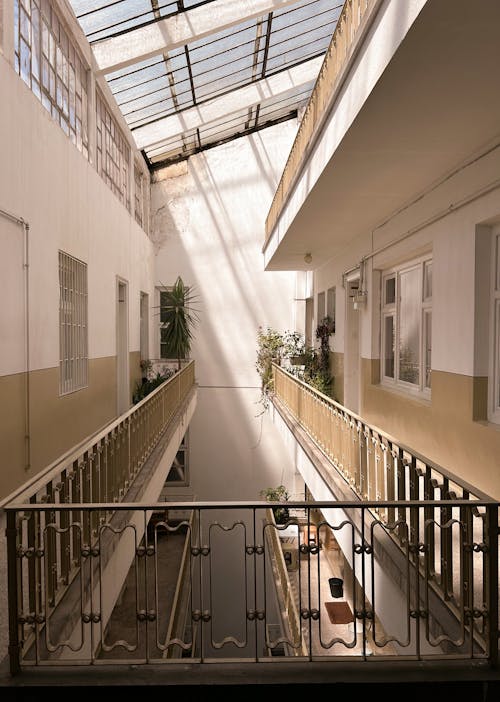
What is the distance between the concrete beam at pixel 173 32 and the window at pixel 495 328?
7508 mm

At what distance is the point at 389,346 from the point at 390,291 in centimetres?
88

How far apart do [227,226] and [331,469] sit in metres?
12.0

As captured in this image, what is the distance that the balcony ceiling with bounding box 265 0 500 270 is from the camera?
11.7 ft

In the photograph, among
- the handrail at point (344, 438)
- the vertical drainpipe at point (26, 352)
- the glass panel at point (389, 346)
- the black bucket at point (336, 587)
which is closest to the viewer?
the handrail at point (344, 438)

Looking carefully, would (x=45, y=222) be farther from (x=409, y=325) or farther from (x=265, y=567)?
(x=265, y=567)

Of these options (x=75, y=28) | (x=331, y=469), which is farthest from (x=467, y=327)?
(x=75, y=28)

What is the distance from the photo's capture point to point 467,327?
20.7ft

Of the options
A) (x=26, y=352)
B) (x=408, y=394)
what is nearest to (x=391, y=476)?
(x=408, y=394)

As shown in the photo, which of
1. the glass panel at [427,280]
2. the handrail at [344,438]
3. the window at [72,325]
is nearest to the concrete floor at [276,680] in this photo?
the handrail at [344,438]

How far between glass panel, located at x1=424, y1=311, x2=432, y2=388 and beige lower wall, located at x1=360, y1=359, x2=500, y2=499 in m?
0.35

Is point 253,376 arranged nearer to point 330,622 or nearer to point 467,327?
point 330,622

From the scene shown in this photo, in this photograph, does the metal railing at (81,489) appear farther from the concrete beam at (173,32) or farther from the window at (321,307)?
the window at (321,307)

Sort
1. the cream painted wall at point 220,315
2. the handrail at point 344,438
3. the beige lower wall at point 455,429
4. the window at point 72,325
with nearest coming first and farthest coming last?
the handrail at point 344,438, the beige lower wall at point 455,429, the window at point 72,325, the cream painted wall at point 220,315

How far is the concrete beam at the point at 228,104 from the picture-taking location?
15109 millimetres
